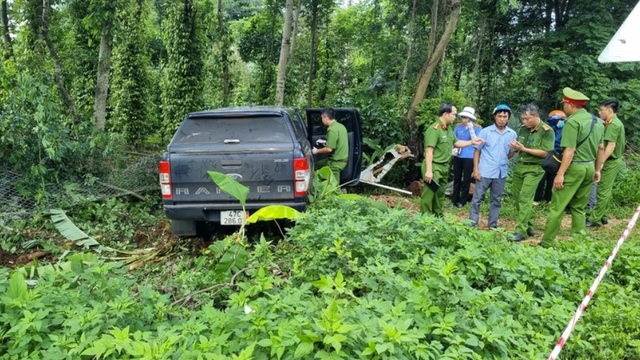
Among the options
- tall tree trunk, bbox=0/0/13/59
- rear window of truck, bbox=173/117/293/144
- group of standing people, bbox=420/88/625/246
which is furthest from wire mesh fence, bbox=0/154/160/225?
tall tree trunk, bbox=0/0/13/59

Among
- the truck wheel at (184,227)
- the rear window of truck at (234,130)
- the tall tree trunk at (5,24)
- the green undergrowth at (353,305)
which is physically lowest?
the truck wheel at (184,227)

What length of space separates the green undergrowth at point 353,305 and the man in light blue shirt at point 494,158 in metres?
2.07

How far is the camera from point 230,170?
5.16m

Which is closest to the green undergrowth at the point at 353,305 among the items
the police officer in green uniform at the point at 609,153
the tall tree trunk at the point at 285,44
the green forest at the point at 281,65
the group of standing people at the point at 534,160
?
the group of standing people at the point at 534,160

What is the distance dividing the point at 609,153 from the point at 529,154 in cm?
168

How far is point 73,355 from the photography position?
2232 millimetres

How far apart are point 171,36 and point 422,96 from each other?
8429 mm

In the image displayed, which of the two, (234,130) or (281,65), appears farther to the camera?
(281,65)

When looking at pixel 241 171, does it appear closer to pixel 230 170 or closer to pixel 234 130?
pixel 230 170

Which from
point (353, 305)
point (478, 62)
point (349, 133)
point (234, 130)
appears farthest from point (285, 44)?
point (478, 62)

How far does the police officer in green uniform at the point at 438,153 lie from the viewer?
612 centimetres

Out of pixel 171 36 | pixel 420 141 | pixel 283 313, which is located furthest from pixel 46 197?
pixel 171 36

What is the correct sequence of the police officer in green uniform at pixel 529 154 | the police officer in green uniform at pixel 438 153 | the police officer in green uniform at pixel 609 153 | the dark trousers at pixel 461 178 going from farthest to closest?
the dark trousers at pixel 461 178
the police officer in green uniform at pixel 609 153
the police officer in green uniform at pixel 438 153
the police officer in green uniform at pixel 529 154

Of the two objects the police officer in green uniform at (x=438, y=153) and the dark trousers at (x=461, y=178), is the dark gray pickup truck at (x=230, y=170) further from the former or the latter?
the dark trousers at (x=461, y=178)
